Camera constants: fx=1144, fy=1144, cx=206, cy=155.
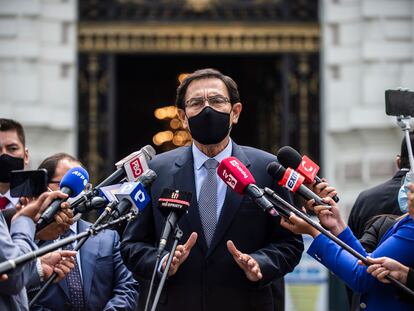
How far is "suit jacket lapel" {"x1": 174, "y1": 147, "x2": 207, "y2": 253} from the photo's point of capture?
6.07 metres

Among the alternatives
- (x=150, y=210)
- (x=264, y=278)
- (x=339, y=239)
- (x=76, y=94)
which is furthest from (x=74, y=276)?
(x=76, y=94)

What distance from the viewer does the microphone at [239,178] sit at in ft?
18.1

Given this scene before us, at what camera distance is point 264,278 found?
5.88 metres

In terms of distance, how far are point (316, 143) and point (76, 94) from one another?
3181 millimetres

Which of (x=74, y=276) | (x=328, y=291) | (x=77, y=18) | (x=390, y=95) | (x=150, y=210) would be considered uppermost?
(x=77, y=18)

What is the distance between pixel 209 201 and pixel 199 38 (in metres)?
9.05

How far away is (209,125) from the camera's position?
6.10 metres

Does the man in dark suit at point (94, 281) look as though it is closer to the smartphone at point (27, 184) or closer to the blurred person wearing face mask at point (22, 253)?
the blurred person wearing face mask at point (22, 253)

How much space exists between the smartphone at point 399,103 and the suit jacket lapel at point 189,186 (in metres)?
1.11

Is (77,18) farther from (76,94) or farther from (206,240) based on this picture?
(206,240)

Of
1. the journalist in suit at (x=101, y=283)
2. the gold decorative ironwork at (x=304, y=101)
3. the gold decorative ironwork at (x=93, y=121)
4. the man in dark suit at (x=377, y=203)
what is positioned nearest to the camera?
the journalist in suit at (x=101, y=283)

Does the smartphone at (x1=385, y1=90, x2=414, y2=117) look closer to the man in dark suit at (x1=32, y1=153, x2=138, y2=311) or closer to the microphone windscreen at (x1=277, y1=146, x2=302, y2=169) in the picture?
the microphone windscreen at (x1=277, y1=146, x2=302, y2=169)

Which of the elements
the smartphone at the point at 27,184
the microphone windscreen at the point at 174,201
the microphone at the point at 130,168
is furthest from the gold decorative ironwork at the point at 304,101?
the smartphone at the point at 27,184

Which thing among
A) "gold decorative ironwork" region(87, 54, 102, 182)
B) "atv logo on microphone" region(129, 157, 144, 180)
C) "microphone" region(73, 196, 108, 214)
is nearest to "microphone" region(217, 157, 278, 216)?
"atv logo on microphone" region(129, 157, 144, 180)
